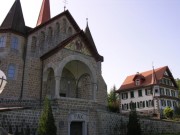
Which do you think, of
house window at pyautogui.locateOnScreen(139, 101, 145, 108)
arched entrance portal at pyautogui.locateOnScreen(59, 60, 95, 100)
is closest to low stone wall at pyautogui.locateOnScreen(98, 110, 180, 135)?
arched entrance portal at pyautogui.locateOnScreen(59, 60, 95, 100)

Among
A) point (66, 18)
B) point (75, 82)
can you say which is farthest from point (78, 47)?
point (66, 18)

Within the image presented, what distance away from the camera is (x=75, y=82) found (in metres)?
24.0

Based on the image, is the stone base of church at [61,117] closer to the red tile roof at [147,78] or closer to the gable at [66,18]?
the gable at [66,18]

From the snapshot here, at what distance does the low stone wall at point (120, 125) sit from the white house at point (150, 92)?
15.6m

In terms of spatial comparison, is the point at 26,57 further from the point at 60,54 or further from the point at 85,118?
the point at 85,118

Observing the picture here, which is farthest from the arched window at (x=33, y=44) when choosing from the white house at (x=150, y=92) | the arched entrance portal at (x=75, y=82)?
the white house at (x=150, y=92)

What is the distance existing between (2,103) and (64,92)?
24.7ft

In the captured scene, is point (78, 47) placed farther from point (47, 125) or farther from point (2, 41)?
point (47, 125)

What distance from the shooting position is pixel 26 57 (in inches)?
828

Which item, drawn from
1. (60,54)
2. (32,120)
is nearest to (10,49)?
(60,54)

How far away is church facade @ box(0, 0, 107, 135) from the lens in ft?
60.4

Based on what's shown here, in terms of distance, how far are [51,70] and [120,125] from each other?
28.0 ft

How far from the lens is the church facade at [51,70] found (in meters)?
18.4

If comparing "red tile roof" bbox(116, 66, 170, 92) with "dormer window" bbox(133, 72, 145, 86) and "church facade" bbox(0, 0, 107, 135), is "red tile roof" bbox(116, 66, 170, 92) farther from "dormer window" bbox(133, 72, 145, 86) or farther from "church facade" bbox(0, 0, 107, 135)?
"church facade" bbox(0, 0, 107, 135)
